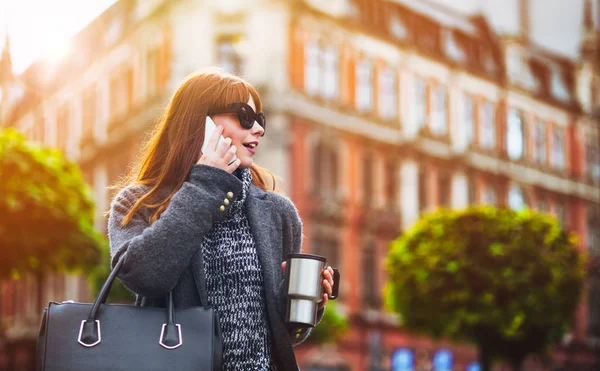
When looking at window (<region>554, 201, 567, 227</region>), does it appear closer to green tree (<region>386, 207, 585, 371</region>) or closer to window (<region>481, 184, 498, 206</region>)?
window (<region>481, 184, 498, 206</region>)

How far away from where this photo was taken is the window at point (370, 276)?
1367 inches

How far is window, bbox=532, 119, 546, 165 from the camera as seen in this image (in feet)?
145

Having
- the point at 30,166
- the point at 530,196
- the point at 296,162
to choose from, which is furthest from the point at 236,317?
the point at 530,196

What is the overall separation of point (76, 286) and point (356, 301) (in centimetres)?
1175

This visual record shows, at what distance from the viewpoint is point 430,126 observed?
38344mm

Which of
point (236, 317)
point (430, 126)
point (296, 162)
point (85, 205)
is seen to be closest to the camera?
point (236, 317)

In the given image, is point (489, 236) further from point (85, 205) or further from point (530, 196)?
point (530, 196)

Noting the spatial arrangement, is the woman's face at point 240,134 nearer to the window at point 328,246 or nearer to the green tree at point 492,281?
the green tree at point 492,281

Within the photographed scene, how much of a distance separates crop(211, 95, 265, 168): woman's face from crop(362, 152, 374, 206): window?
31984 millimetres

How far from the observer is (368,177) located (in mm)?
35875

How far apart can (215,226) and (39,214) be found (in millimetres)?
19161

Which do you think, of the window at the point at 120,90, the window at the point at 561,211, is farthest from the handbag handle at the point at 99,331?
the window at the point at 561,211

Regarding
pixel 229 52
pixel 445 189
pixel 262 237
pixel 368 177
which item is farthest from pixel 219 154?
pixel 445 189

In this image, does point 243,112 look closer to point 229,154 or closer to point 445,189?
point 229,154
